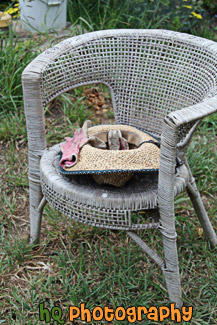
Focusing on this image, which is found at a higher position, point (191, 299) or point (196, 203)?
point (196, 203)

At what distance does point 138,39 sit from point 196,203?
0.83 m

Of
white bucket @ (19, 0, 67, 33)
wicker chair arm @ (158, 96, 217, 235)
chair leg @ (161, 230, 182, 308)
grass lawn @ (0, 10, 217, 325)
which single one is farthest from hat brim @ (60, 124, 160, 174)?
white bucket @ (19, 0, 67, 33)

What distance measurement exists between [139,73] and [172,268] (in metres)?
0.94

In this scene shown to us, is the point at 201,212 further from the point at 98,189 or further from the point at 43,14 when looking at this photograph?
the point at 43,14

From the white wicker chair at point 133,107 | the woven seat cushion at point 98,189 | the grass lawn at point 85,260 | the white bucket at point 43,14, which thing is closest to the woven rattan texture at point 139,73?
the white wicker chair at point 133,107

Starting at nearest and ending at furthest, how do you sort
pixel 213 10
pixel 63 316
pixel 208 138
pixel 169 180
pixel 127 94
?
1. pixel 169 180
2. pixel 63 316
3. pixel 127 94
4. pixel 208 138
5. pixel 213 10

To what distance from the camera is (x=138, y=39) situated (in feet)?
6.56

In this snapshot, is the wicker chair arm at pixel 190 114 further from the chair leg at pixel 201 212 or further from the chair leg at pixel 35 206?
the chair leg at pixel 35 206

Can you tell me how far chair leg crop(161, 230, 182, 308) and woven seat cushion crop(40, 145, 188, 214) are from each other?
150 millimetres

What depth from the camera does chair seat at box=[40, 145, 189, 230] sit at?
61.6 inches

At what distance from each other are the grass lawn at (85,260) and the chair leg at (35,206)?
0.07 meters

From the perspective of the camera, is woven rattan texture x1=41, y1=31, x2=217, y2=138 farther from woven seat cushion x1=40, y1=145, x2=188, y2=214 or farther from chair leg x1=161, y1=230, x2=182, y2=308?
chair leg x1=161, y1=230, x2=182, y2=308

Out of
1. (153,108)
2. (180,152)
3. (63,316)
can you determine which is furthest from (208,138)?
(63,316)

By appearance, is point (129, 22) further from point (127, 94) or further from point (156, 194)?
point (156, 194)
